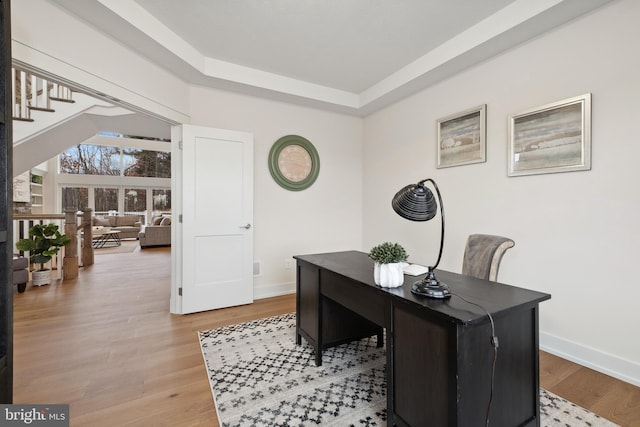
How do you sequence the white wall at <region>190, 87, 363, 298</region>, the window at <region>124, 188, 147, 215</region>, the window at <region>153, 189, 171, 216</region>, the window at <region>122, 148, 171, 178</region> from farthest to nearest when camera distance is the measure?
1. the window at <region>153, 189, 171, 216</region>
2. the window at <region>124, 188, 147, 215</region>
3. the window at <region>122, 148, 171, 178</region>
4. the white wall at <region>190, 87, 363, 298</region>

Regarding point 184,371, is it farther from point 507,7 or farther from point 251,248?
point 507,7

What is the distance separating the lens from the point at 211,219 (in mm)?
3174

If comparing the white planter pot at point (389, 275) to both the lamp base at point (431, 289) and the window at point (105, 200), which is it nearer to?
the lamp base at point (431, 289)

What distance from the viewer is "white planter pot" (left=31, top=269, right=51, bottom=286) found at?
3.95m

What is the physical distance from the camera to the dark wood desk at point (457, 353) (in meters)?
1.08

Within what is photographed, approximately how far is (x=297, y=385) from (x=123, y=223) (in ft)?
34.8

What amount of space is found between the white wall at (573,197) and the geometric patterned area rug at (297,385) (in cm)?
71

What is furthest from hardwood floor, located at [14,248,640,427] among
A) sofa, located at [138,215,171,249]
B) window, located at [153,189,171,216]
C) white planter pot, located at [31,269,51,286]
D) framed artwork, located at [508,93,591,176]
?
window, located at [153,189,171,216]

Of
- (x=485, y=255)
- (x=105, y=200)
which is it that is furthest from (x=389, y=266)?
(x=105, y=200)

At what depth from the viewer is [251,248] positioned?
3.42 m

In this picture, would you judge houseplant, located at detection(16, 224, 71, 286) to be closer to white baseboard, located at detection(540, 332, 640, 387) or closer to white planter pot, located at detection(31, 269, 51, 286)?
white planter pot, located at detection(31, 269, 51, 286)

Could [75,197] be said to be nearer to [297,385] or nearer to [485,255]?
[297,385]

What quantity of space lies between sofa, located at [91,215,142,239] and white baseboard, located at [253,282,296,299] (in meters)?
7.69

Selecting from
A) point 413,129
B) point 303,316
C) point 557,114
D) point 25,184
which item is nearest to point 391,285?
point 303,316
